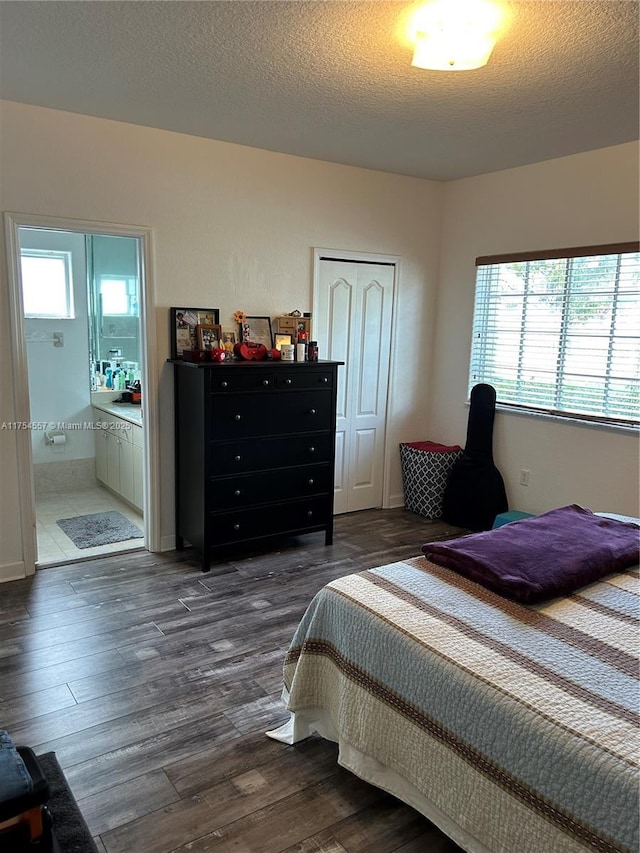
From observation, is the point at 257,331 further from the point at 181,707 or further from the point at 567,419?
the point at 181,707

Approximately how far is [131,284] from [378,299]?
93.2 inches

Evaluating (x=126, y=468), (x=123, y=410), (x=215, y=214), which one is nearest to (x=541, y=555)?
(x=215, y=214)

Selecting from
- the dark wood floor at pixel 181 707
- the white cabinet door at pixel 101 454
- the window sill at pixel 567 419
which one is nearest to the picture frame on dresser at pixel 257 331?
the dark wood floor at pixel 181 707

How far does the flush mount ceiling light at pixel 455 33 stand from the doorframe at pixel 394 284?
2.15 meters

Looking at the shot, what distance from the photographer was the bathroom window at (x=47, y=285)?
16.8 feet

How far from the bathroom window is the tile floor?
5.07 feet

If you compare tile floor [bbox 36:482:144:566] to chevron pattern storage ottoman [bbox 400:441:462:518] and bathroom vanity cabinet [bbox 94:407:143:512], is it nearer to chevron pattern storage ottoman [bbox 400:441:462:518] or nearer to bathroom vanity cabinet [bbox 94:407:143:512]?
bathroom vanity cabinet [bbox 94:407:143:512]

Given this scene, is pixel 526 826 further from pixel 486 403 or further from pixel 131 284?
pixel 131 284

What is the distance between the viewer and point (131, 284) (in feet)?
18.4

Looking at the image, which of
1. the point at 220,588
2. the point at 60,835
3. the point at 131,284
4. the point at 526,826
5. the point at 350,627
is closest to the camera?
the point at 526,826

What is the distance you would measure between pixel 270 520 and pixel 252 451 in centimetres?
49

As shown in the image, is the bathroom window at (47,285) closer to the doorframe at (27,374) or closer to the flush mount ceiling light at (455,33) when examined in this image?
the doorframe at (27,374)

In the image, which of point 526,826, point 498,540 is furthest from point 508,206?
point 526,826

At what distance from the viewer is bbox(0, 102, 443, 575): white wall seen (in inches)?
131
